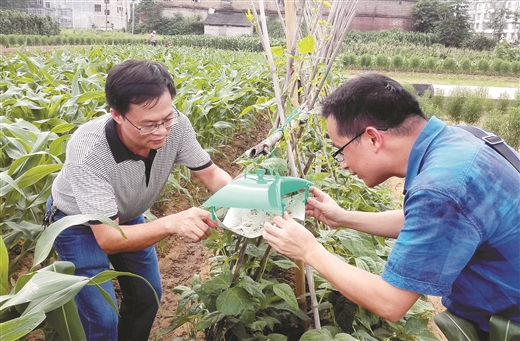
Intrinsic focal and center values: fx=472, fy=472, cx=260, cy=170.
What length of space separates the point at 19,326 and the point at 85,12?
6323cm

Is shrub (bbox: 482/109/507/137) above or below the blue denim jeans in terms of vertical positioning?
below

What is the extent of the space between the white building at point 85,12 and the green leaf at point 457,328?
196ft

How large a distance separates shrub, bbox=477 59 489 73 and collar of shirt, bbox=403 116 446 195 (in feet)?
80.0

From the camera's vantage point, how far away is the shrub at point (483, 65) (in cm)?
2289

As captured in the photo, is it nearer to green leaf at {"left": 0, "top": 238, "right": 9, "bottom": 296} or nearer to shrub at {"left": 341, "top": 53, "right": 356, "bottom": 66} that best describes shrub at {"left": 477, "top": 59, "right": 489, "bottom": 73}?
shrub at {"left": 341, "top": 53, "right": 356, "bottom": 66}

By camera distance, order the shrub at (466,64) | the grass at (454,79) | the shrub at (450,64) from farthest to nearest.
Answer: the shrub at (450,64) < the shrub at (466,64) < the grass at (454,79)

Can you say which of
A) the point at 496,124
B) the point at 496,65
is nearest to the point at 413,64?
the point at 496,65

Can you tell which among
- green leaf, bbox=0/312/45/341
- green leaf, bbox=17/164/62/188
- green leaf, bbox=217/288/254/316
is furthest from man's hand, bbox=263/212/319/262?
green leaf, bbox=17/164/62/188

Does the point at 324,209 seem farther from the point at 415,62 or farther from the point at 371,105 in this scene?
the point at 415,62

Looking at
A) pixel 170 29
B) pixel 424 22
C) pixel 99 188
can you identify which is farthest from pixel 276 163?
pixel 170 29

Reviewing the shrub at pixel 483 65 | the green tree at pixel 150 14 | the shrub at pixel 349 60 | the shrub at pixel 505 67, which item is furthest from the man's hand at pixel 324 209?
the green tree at pixel 150 14

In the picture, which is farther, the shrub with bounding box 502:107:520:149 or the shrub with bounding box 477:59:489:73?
the shrub with bounding box 477:59:489:73

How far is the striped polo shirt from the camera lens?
Answer: 1.73m

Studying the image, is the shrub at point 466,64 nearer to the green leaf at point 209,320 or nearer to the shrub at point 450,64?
the shrub at point 450,64
